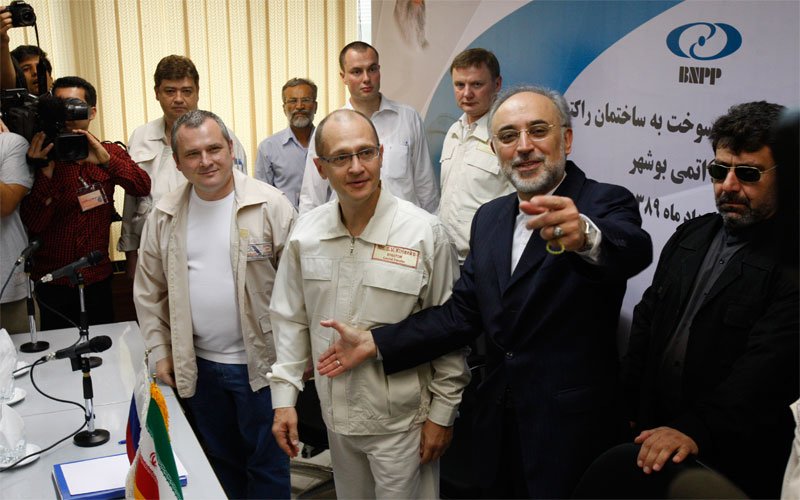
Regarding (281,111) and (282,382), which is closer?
(282,382)

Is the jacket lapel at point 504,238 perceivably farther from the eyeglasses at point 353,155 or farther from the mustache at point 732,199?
the mustache at point 732,199

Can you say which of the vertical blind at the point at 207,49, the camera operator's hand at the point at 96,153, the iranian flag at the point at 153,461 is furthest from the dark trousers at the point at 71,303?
the iranian flag at the point at 153,461

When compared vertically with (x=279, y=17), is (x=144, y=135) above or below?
below

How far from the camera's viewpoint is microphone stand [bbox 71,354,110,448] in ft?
6.20

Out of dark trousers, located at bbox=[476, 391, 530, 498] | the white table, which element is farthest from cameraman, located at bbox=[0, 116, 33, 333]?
dark trousers, located at bbox=[476, 391, 530, 498]

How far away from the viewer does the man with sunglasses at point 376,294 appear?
182 centimetres

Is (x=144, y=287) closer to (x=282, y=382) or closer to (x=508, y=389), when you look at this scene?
(x=282, y=382)

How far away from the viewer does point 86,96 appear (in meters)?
3.42

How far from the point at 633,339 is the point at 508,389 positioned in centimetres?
52

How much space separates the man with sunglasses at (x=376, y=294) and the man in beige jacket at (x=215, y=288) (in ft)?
1.54

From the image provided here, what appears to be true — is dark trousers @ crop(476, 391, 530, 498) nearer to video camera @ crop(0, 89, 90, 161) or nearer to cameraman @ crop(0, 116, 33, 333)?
video camera @ crop(0, 89, 90, 161)

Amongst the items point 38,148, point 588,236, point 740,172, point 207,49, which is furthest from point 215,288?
point 207,49

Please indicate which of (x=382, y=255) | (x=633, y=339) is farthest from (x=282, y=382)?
(x=633, y=339)

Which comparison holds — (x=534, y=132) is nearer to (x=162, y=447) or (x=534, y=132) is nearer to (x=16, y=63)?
(x=162, y=447)
